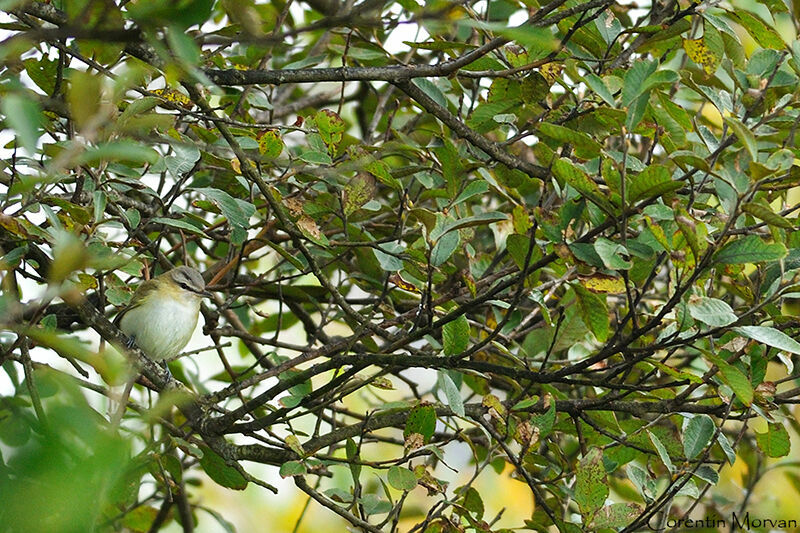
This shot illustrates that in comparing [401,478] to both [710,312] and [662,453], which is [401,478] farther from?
[710,312]

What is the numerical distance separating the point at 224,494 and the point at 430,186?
12.0 ft

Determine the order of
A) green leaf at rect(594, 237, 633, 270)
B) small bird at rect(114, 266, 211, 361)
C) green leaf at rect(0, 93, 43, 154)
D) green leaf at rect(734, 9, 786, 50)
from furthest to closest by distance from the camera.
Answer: small bird at rect(114, 266, 211, 361) < green leaf at rect(734, 9, 786, 50) < green leaf at rect(594, 237, 633, 270) < green leaf at rect(0, 93, 43, 154)

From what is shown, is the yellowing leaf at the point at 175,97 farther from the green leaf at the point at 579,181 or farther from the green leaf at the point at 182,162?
the green leaf at the point at 579,181

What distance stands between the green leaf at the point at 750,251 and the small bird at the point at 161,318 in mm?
2279

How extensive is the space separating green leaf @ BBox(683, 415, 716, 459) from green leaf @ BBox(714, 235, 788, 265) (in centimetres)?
59

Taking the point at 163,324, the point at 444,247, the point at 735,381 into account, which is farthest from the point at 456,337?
the point at 163,324

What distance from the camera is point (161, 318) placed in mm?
3922

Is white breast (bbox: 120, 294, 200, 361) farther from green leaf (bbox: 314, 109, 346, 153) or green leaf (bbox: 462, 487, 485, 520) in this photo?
green leaf (bbox: 462, 487, 485, 520)

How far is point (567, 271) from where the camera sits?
7.97 ft

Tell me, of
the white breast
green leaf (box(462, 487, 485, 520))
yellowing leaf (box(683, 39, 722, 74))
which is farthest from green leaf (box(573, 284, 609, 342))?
the white breast

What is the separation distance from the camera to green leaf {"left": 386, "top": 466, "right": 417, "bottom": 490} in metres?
2.41

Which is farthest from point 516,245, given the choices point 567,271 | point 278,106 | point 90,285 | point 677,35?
point 278,106

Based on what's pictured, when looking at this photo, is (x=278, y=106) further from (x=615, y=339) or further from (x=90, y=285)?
(x=615, y=339)

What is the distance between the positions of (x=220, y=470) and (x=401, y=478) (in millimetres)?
697
